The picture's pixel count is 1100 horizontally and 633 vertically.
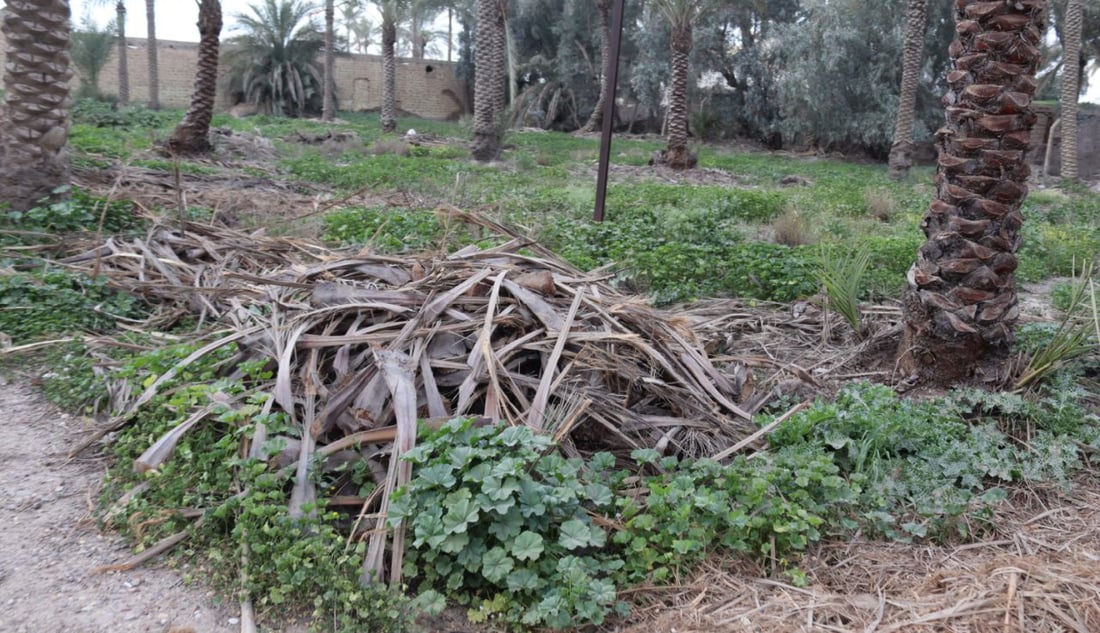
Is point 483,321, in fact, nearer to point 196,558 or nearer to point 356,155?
point 196,558

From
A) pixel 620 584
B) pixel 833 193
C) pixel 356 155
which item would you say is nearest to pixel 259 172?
pixel 356 155

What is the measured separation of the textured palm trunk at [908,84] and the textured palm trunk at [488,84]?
29.7 ft

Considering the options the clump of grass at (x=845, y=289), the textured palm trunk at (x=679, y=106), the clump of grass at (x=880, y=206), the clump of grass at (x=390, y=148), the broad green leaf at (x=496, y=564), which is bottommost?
the broad green leaf at (x=496, y=564)

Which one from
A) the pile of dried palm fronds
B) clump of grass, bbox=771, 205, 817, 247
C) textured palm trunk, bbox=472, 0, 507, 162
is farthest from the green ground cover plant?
textured palm trunk, bbox=472, 0, 507, 162

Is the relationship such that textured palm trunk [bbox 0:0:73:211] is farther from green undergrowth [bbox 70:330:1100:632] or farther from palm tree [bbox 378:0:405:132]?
palm tree [bbox 378:0:405:132]

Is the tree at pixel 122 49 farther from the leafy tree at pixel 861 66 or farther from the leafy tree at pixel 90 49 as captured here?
the leafy tree at pixel 861 66

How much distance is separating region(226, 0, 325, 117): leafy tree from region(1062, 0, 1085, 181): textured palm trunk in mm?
25119

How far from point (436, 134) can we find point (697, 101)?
10536 millimetres

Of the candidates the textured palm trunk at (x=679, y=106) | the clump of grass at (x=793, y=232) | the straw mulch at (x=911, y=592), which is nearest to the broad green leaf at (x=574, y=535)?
the straw mulch at (x=911, y=592)

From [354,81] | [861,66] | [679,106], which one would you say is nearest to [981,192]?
[679,106]

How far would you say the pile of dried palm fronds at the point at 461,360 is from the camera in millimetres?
3346

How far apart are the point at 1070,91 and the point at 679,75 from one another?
9.33 meters

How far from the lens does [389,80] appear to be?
89.3 ft

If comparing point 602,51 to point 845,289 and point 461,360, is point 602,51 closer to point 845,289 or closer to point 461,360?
point 845,289
